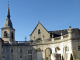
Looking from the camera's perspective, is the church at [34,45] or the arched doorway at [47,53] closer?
the church at [34,45]

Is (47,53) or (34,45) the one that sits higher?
(34,45)

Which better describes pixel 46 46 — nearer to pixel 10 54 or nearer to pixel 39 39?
pixel 39 39

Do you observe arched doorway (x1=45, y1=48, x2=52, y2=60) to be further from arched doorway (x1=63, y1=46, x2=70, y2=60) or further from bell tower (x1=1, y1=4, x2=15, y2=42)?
bell tower (x1=1, y1=4, x2=15, y2=42)

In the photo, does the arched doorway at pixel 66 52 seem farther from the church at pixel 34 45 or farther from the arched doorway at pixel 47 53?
the arched doorway at pixel 47 53

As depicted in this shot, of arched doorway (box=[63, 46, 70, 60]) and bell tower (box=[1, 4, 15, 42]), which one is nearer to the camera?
arched doorway (box=[63, 46, 70, 60])

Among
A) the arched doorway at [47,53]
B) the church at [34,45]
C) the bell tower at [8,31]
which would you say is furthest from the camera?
the bell tower at [8,31]

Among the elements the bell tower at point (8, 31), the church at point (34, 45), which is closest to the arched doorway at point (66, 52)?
the church at point (34, 45)

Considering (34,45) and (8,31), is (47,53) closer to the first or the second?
(34,45)

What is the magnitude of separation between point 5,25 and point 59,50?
23744mm

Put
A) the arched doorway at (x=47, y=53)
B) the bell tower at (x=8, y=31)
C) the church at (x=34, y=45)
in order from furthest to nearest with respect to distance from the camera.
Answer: the bell tower at (x=8, y=31) < the arched doorway at (x=47, y=53) < the church at (x=34, y=45)

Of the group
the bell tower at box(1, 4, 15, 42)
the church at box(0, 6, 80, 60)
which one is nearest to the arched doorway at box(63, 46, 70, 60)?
the church at box(0, 6, 80, 60)

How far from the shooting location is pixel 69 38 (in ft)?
130

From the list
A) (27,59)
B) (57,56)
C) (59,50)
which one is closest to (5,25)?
(27,59)

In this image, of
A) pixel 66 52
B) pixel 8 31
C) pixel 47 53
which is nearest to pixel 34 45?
pixel 47 53
